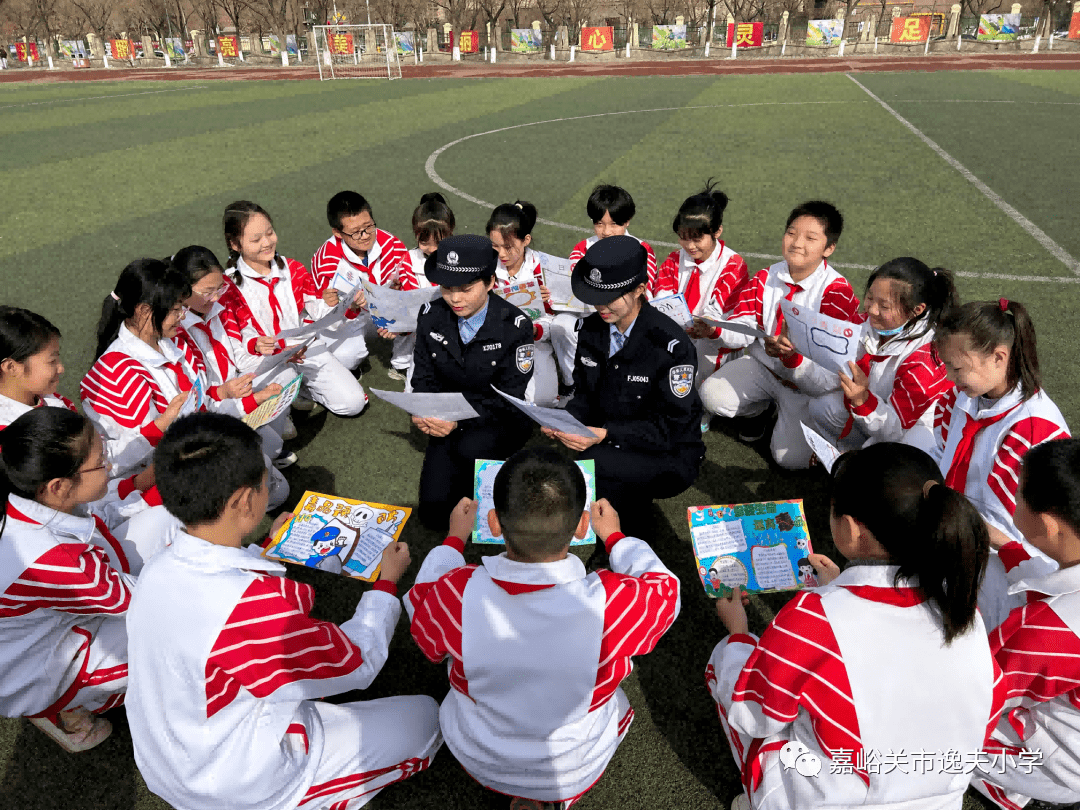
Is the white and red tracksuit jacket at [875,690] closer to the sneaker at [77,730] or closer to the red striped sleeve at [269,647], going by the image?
the red striped sleeve at [269,647]

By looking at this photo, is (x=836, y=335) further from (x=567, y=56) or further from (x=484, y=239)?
(x=567, y=56)

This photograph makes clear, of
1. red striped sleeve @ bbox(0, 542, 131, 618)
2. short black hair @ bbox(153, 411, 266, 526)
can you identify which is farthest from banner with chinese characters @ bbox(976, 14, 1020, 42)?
red striped sleeve @ bbox(0, 542, 131, 618)

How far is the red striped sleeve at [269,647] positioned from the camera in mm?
1905

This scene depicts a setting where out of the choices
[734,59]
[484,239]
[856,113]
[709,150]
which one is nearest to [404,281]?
[484,239]

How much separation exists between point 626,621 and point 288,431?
140 inches

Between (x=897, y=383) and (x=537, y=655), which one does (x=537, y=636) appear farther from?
(x=897, y=383)

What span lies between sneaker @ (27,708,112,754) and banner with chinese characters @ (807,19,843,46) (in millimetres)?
48357

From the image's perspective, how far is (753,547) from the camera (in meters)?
3.20

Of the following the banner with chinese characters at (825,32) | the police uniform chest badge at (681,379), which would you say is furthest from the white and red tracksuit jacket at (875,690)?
the banner with chinese characters at (825,32)

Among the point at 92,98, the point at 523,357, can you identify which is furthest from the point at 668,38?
the point at 523,357

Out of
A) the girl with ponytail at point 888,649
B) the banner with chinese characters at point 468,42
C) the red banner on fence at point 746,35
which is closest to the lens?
the girl with ponytail at point 888,649

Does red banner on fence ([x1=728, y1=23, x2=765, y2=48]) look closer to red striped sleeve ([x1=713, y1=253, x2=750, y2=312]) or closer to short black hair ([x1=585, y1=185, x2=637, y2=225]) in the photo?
short black hair ([x1=585, y1=185, x2=637, y2=225])

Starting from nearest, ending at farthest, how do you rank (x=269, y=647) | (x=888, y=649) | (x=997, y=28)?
(x=888, y=649), (x=269, y=647), (x=997, y=28)

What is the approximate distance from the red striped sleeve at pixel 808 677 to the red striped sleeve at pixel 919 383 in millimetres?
2136
